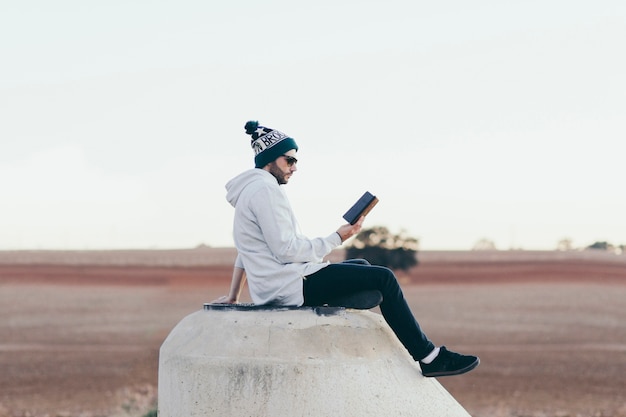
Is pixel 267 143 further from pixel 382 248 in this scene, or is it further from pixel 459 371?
pixel 382 248

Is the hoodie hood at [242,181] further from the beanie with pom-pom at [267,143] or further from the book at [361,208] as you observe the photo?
the book at [361,208]

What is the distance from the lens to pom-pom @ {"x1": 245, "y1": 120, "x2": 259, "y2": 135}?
7.34 meters

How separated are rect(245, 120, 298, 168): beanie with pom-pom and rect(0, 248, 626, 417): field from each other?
27.3 feet

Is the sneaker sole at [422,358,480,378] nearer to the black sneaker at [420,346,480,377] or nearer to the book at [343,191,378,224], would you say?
the black sneaker at [420,346,480,377]

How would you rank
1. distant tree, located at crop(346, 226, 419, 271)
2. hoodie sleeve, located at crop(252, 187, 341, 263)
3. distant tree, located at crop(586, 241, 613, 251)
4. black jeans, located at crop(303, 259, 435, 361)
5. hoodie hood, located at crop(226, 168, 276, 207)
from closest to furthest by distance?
hoodie sleeve, located at crop(252, 187, 341, 263), black jeans, located at crop(303, 259, 435, 361), hoodie hood, located at crop(226, 168, 276, 207), distant tree, located at crop(346, 226, 419, 271), distant tree, located at crop(586, 241, 613, 251)

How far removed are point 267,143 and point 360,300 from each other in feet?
4.13

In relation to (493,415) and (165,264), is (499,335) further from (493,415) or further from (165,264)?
(165,264)

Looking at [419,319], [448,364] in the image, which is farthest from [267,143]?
[419,319]

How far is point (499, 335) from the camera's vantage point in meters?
32.9

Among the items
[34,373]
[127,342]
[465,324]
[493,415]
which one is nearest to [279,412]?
[493,415]

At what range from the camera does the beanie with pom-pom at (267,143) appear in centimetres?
727

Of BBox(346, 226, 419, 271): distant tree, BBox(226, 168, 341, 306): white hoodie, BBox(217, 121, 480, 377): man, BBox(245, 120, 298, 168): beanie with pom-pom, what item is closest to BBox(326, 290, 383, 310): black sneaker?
BBox(217, 121, 480, 377): man

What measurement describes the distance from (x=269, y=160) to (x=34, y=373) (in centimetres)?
1810

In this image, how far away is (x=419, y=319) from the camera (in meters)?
36.3
